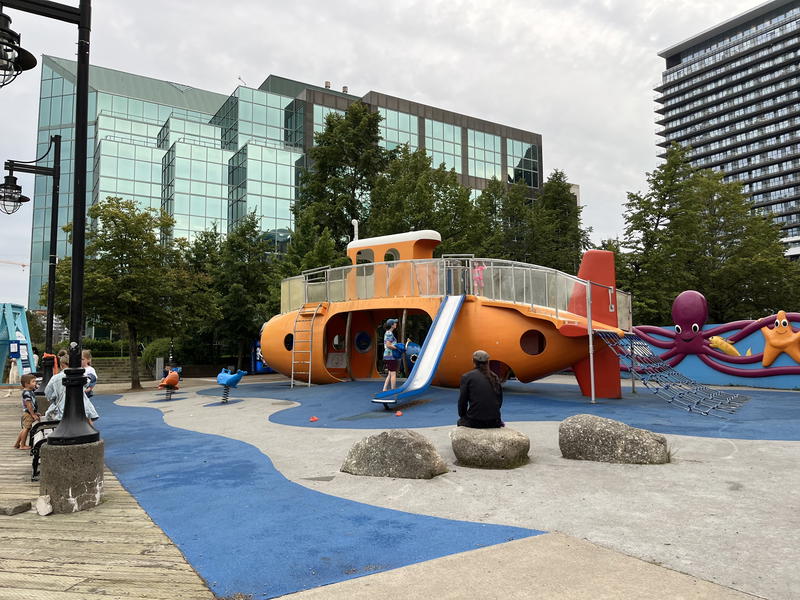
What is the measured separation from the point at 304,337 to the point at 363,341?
301 cm

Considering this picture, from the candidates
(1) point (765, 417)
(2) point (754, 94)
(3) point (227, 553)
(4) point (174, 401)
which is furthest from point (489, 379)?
(2) point (754, 94)

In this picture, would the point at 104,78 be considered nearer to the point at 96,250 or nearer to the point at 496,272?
the point at 96,250

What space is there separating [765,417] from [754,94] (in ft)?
456

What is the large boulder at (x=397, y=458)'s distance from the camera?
7191 millimetres

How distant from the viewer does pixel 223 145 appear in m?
57.8

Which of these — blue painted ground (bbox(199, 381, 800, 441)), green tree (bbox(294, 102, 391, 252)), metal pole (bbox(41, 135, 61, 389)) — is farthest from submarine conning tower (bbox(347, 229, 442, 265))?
green tree (bbox(294, 102, 391, 252))

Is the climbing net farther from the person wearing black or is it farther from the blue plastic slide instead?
the person wearing black

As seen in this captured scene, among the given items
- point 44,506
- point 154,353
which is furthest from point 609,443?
point 154,353

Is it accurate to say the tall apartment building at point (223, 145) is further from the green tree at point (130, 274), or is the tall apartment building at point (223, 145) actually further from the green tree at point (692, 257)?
the green tree at point (692, 257)

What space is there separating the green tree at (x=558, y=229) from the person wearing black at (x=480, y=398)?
94.8ft

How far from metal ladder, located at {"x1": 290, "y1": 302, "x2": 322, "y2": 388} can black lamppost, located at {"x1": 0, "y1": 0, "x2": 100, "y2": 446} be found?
1308cm

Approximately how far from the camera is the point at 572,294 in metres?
16.1

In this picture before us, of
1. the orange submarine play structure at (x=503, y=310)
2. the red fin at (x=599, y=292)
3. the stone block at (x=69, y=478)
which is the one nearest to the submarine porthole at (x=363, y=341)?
the orange submarine play structure at (x=503, y=310)

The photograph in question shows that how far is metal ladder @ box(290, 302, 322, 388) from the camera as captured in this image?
1998cm
